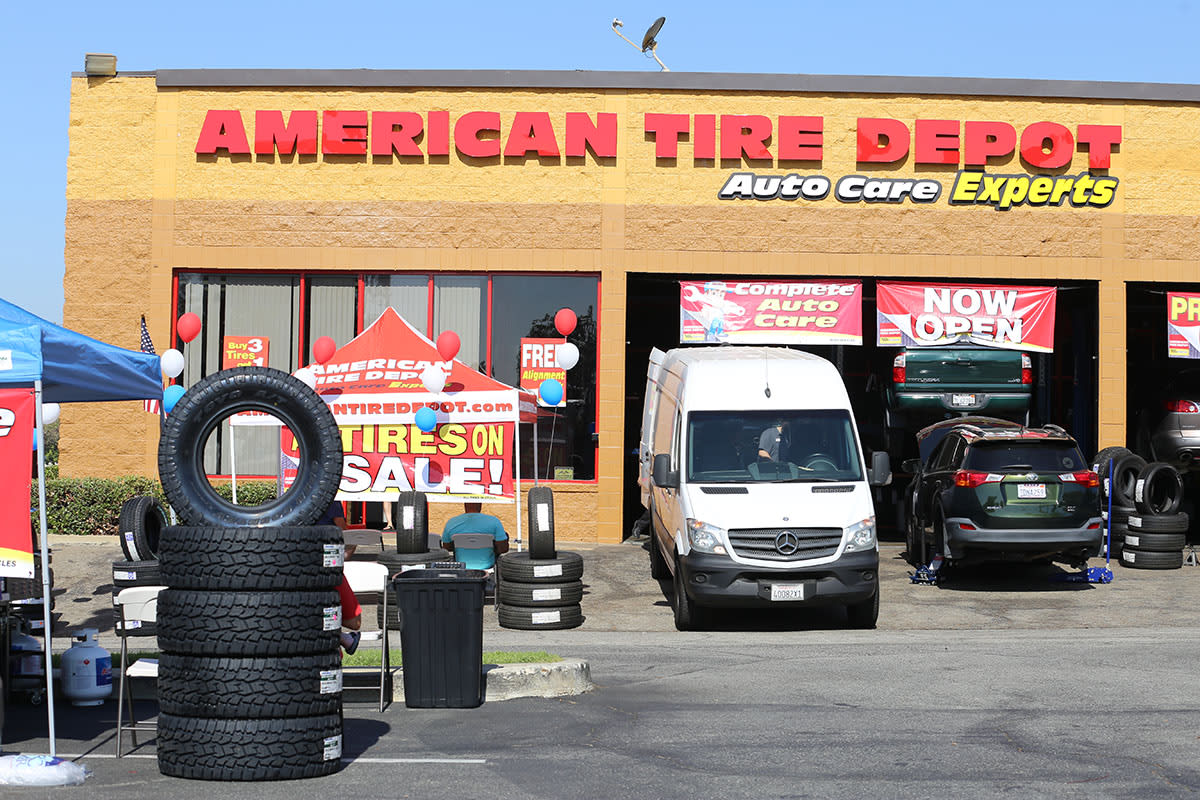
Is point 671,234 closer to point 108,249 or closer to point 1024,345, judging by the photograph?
point 1024,345

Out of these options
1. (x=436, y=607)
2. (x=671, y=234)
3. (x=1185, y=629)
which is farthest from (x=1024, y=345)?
(x=436, y=607)

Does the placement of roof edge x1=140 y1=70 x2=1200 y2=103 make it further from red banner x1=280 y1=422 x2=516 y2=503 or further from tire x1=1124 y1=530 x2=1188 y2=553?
tire x1=1124 y1=530 x2=1188 y2=553

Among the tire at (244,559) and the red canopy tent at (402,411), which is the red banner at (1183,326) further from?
the tire at (244,559)

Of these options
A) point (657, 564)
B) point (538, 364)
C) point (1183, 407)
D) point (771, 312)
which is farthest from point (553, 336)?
point (1183, 407)

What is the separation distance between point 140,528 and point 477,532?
3663mm

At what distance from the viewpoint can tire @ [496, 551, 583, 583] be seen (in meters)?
14.3

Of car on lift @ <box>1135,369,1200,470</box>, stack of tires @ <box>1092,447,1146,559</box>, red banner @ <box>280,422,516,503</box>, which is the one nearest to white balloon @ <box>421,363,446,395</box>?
red banner @ <box>280,422,516,503</box>

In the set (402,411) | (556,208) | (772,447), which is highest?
(556,208)

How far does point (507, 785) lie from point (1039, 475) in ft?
35.2

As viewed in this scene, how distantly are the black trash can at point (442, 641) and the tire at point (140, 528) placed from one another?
567cm

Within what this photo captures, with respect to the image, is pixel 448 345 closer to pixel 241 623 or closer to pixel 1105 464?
pixel 1105 464

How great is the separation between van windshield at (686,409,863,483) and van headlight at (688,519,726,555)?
0.80 m

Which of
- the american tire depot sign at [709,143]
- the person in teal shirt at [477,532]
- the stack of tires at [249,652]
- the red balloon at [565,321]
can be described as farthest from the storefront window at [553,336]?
the stack of tires at [249,652]

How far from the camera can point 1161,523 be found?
19.1m
